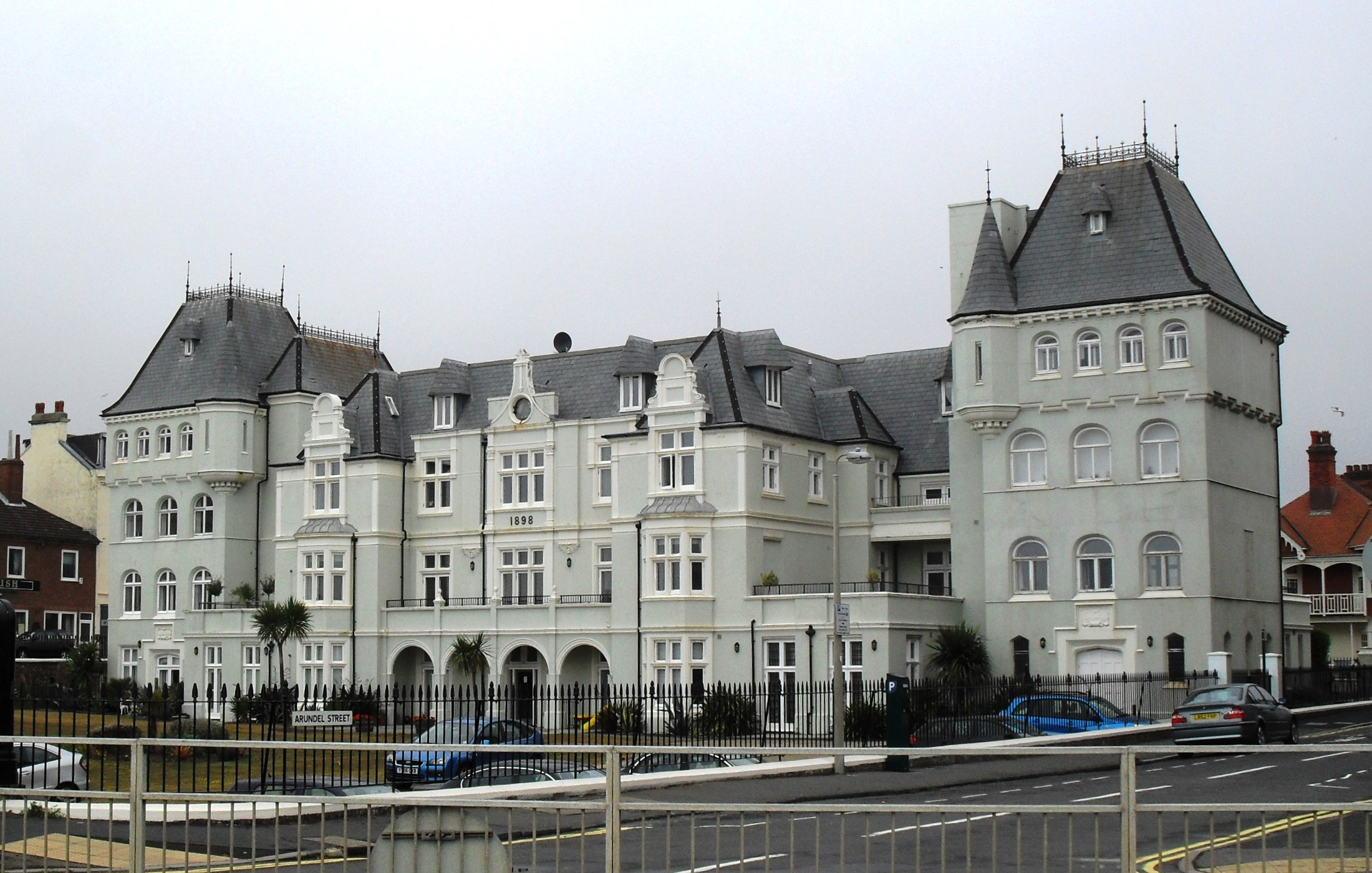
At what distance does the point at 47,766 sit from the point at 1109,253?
38291 mm

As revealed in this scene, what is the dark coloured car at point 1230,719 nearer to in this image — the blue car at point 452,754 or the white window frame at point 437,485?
the blue car at point 452,754

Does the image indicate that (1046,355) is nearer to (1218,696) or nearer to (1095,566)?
(1095,566)

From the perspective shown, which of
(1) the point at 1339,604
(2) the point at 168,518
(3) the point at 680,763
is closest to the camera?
(3) the point at 680,763

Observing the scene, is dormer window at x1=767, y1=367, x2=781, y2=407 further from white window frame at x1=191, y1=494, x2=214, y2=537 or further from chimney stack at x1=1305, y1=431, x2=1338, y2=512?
chimney stack at x1=1305, y1=431, x2=1338, y2=512

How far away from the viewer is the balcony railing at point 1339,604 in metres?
80.2

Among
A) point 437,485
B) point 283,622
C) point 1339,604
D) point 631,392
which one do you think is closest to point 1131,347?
point 631,392

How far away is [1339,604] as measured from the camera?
8156 centimetres

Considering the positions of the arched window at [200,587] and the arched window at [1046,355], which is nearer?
the arched window at [1046,355]

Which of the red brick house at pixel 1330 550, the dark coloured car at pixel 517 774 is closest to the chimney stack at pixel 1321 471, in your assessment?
the red brick house at pixel 1330 550

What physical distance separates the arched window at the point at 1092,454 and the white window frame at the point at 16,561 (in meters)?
48.7

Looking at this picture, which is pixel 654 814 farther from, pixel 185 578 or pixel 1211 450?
pixel 185 578

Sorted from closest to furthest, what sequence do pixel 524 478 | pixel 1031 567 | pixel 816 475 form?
pixel 1031 567
pixel 816 475
pixel 524 478

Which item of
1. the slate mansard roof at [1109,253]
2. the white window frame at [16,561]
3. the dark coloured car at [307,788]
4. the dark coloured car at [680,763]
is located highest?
the slate mansard roof at [1109,253]

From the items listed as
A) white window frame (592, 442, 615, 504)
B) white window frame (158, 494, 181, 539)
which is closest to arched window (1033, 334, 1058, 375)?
white window frame (592, 442, 615, 504)
